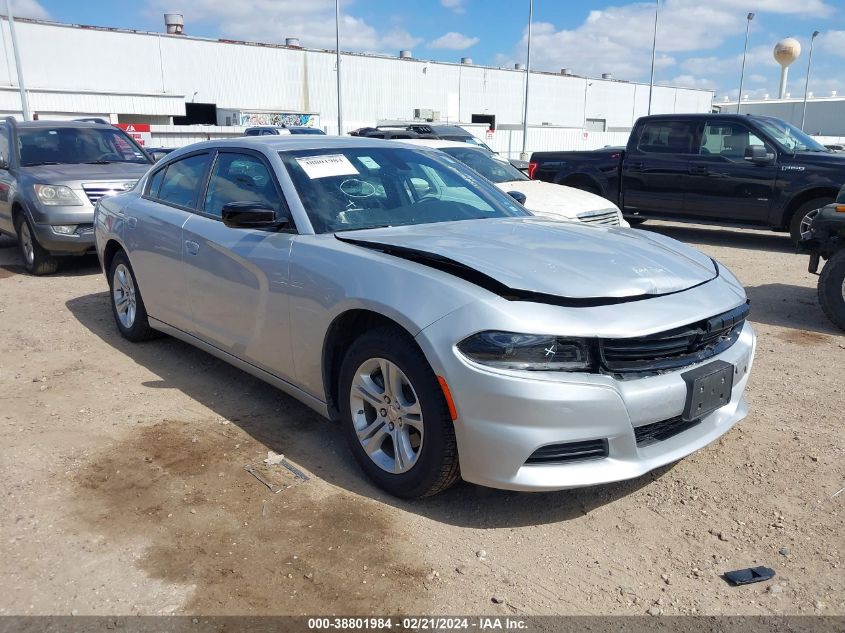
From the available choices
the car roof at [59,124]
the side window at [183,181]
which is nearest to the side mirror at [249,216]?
the side window at [183,181]

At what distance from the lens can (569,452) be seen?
111 inches

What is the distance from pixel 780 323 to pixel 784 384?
178 centimetres

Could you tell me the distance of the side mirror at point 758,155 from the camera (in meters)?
9.98

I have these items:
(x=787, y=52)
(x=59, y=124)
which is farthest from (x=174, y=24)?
(x=787, y=52)

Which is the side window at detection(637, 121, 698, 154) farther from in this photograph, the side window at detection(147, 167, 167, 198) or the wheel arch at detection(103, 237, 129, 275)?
the wheel arch at detection(103, 237, 129, 275)

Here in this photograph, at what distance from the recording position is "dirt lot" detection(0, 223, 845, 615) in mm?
2604

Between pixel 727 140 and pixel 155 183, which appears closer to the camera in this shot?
pixel 155 183

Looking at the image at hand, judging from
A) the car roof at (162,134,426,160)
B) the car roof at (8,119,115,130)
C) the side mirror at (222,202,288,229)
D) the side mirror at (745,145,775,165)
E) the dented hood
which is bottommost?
the dented hood

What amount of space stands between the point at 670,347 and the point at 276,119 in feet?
132

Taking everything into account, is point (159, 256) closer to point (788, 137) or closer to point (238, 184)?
point (238, 184)

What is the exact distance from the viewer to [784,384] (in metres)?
4.73

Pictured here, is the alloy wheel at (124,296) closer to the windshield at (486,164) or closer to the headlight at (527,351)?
the headlight at (527,351)

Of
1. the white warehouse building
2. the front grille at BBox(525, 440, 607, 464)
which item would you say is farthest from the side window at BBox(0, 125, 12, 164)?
the white warehouse building

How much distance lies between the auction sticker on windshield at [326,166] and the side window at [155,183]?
176cm
